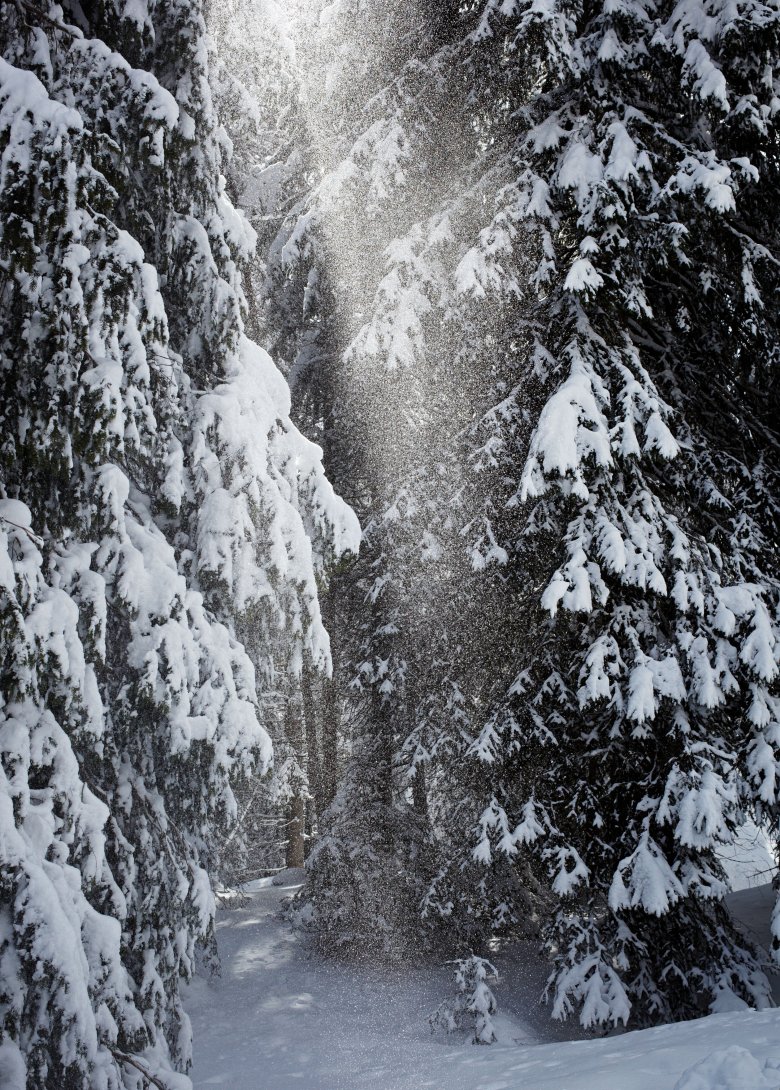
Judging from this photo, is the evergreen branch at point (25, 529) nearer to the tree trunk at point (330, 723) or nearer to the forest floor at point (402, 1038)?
the forest floor at point (402, 1038)

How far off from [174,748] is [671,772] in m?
3.75

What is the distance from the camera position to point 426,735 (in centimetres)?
969

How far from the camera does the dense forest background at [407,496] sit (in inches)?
156

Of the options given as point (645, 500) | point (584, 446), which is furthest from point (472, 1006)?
point (584, 446)

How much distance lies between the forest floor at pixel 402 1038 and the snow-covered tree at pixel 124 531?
2228mm

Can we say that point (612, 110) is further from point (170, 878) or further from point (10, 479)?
point (170, 878)

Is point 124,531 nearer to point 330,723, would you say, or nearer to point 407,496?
point 407,496

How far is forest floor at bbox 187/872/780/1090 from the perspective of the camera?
13.8 ft

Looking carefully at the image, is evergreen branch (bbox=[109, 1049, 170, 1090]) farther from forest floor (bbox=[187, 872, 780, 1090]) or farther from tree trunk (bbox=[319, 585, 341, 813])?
tree trunk (bbox=[319, 585, 341, 813])

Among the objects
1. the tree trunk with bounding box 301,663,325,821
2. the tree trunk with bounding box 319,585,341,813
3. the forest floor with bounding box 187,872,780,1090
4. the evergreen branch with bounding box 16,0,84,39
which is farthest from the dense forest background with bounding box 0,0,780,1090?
the tree trunk with bounding box 301,663,325,821

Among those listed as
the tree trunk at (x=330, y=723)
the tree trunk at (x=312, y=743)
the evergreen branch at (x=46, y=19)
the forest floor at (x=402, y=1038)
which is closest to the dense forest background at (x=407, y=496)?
the evergreen branch at (x=46, y=19)

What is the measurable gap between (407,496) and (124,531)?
5668 mm

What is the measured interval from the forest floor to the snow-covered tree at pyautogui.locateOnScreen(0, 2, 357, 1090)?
2.23 meters

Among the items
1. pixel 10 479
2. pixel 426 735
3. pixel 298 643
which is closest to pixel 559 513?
pixel 298 643
